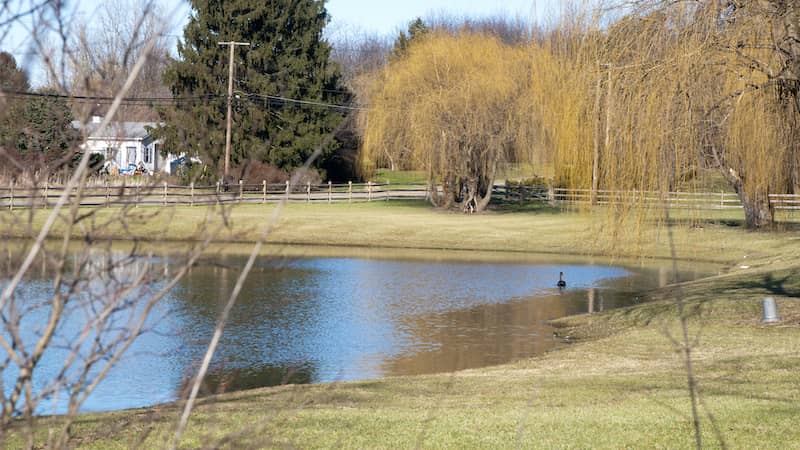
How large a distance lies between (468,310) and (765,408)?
1060 centimetres

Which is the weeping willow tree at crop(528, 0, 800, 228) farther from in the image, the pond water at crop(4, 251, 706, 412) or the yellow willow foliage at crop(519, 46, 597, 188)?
the pond water at crop(4, 251, 706, 412)

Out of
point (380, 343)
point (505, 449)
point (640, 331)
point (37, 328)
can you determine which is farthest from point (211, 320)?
point (37, 328)

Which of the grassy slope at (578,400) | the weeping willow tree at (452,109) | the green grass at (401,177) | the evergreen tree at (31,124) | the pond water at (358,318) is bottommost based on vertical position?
the pond water at (358,318)

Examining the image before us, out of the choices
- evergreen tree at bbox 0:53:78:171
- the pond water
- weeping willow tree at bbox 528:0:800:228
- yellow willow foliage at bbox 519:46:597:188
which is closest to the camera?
evergreen tree at bbox 0:53:78:171

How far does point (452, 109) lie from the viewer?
1409 inches

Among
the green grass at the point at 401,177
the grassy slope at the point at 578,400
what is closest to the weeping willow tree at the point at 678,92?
the grassy slope at the point at 578,400

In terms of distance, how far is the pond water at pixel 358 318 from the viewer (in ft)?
40.6

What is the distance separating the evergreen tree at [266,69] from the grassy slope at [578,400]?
31.8 metres

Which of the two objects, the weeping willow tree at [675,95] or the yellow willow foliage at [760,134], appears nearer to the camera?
the weeping willow tree at [675,95]

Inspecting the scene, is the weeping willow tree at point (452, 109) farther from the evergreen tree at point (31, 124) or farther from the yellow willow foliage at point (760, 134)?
the evergreen tree at point (31, 124)

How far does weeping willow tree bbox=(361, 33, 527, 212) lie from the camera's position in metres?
35.7

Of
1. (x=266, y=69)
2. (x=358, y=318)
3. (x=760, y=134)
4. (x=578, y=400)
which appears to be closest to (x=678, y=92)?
(x=760, y=134)

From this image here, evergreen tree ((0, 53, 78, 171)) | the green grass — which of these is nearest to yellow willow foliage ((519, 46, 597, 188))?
evergreen tree ((0, 53, 78, 171))

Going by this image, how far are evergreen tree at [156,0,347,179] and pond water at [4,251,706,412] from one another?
863 inches
